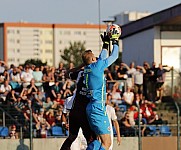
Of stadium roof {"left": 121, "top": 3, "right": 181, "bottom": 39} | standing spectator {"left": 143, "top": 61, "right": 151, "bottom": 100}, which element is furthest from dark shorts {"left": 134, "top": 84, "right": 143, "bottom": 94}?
stadium roof {"left": 121, "top": 3, "right": 181, "bottom": 39}

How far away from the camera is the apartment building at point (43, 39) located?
539 ft

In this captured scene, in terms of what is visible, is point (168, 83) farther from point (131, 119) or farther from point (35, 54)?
point (35, 54)

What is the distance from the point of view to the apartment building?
16425 cm

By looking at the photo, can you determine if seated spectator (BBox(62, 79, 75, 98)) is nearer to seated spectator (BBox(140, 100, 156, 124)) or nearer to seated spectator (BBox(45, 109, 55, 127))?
seated spectator (BBox(45, 109, 55, 127))

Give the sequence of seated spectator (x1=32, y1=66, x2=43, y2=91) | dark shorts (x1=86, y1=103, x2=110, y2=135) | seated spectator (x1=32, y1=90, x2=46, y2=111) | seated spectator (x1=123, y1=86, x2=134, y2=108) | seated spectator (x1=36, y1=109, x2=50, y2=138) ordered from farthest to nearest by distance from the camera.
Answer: seated spectator (x1=32, y1=66, x2=43, y2=91) < seated spectator (x1=123, y1=86, x2=134, y2=108) < seated spectator (x1=32, y1=90, x2=46, y2=111) < seated spectator (x1=36, y1=109, x2=50, y2=138) < dark shorts (x1=86, y1=103, x2=110, y2=135)

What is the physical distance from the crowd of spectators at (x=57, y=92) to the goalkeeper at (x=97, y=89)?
7163 millimetres

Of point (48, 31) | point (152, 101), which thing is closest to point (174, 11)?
point (152, 101)

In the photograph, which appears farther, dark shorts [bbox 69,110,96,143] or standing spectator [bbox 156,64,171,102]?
standing spectator [bbox 156,64,171,102]

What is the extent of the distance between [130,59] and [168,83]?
25.4 ft

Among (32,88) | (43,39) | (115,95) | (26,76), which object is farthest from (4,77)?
(43,39)

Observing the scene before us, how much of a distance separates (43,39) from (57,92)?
146 meters

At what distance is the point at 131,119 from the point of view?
20234 millimetres

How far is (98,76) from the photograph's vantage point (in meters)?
11.9

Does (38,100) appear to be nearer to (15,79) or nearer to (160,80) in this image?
(15,79)
